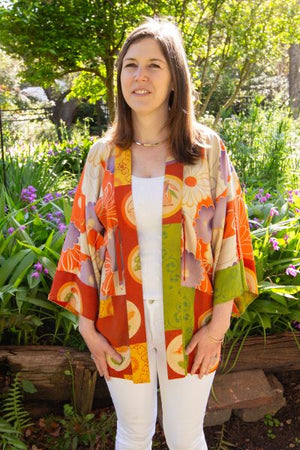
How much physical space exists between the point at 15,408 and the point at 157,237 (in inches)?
47.0

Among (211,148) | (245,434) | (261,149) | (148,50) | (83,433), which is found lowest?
(245,434)

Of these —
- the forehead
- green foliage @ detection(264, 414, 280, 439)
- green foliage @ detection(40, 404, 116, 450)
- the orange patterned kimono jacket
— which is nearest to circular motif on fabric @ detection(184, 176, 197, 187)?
the orange patterned kimono jacket

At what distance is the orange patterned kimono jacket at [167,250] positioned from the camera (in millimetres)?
1499

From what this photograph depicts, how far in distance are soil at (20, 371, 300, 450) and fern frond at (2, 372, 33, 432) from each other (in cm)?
11

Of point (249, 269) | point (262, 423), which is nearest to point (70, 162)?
point (262, 423)

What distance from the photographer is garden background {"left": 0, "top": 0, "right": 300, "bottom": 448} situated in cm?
239

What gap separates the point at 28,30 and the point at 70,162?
1.76m

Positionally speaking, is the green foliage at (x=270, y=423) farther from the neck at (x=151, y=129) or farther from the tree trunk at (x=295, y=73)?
the tree trunk at (x=295, y=73)

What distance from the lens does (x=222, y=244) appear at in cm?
155

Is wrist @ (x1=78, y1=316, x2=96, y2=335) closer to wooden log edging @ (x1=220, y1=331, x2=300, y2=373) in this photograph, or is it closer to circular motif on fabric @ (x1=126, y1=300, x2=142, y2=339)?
circular motif on fabric @ (x1=126, y1=300, x2=142, y2=339)

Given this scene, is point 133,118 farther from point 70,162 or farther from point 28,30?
point 28,30

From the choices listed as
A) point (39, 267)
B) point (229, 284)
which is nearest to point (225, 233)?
point (229, 284)

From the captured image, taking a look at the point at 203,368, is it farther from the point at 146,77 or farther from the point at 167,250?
the point at 146,77

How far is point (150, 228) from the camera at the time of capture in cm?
151
